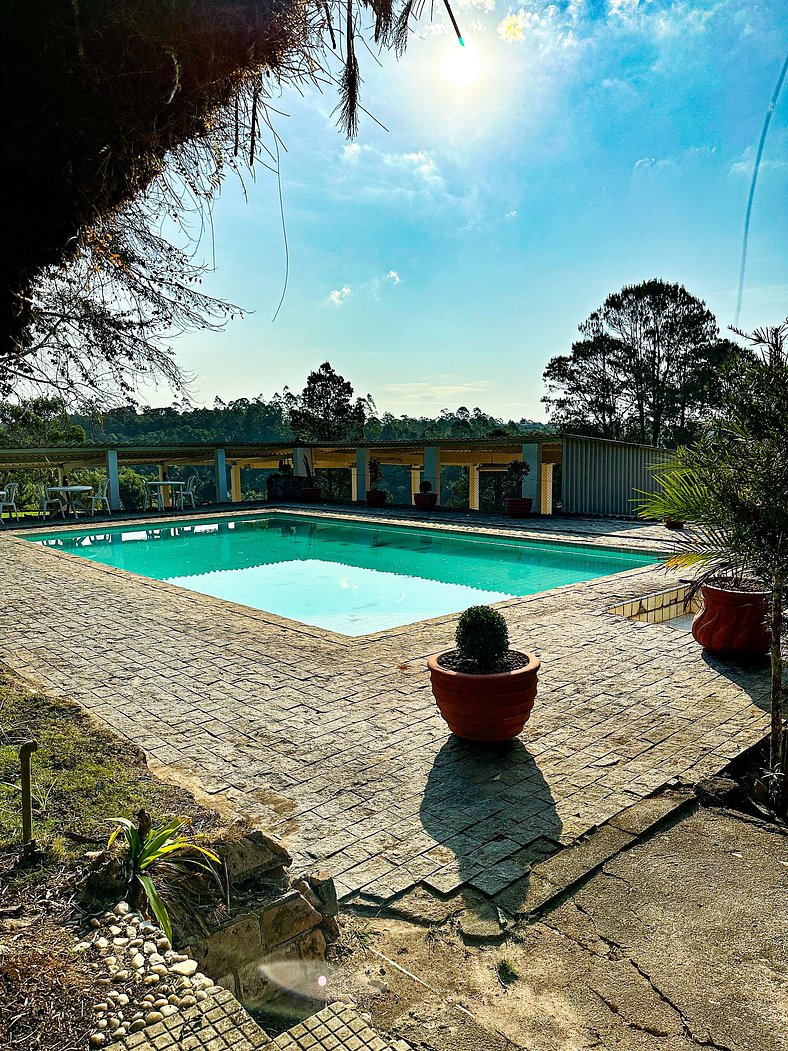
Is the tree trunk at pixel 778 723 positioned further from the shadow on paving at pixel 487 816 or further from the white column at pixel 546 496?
the white column at pixel 546 496

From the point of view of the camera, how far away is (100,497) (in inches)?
722

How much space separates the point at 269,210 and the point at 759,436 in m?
2.77

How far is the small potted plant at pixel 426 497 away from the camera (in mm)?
19109

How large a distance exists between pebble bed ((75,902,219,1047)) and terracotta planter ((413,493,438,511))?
17.3 metres

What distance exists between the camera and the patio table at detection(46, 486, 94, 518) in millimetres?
16917

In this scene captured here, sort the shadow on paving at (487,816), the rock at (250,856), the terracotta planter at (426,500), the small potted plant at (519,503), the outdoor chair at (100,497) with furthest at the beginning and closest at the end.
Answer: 1. the terracotta planter at (426,500)
2. the outdoor chair at (100,497)
3. the small potted plant at (519,503)
4. the shadow on paving at (487,816)
5. the rock at (250,856)

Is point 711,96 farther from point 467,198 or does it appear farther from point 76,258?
point 467,198

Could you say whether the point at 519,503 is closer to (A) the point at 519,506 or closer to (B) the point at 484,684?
(A) the point at 519,506

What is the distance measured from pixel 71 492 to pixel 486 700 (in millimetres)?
17344

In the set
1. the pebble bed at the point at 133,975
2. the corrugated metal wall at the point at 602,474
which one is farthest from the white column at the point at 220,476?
the pebble bed at the point at 133,975

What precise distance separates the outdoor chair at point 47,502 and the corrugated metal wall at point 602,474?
43.8ft

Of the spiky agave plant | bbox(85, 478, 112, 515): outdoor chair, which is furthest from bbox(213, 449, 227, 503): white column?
the spiky agave plant

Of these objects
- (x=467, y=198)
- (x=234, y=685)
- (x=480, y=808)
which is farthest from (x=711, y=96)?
(x=467, y=198)

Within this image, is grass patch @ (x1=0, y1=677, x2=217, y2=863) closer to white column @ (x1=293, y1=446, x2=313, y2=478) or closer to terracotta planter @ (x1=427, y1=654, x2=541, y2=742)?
terracotta planter @ (x1=427, y1=654, x2=541, y2=742)
